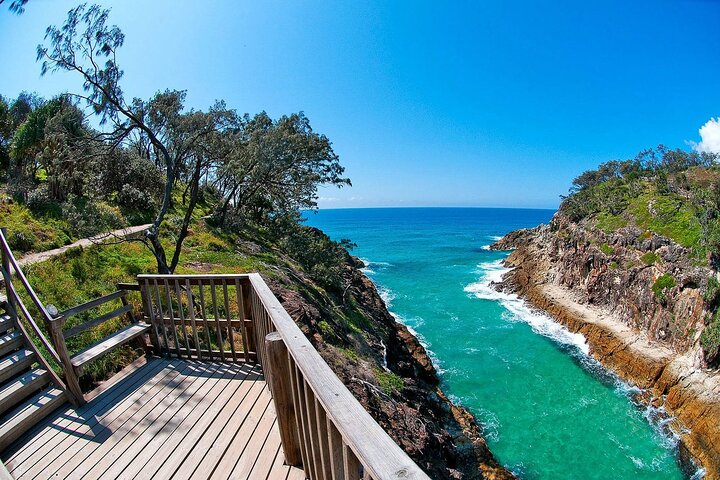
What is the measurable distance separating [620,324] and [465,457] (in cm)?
1601

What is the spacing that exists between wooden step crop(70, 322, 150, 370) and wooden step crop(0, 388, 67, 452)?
0.38 metres

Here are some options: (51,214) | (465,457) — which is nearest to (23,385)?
(465,457)

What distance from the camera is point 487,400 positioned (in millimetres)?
16344

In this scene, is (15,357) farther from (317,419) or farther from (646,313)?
(646,313)

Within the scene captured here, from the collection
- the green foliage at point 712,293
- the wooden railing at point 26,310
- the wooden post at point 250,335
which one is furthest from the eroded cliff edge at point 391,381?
the green foliage at point 712,293

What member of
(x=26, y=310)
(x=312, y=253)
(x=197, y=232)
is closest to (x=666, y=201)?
(x=312, y=253)

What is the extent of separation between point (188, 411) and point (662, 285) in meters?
24.3

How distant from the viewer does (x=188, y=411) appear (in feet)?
13.7

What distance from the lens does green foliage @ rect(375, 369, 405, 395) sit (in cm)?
996

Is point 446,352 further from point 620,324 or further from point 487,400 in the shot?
point 620,324

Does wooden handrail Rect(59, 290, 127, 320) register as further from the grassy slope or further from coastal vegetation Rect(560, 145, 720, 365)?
the grassy slope

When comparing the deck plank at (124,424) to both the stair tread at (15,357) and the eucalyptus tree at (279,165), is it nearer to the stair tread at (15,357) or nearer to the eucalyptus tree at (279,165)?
the stair tread at (15,357)

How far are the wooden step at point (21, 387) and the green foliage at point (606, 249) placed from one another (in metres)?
29.3

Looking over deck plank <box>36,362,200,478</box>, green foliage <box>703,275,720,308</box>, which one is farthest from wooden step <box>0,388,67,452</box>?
green foliage <box>703,275,720,308</box>
